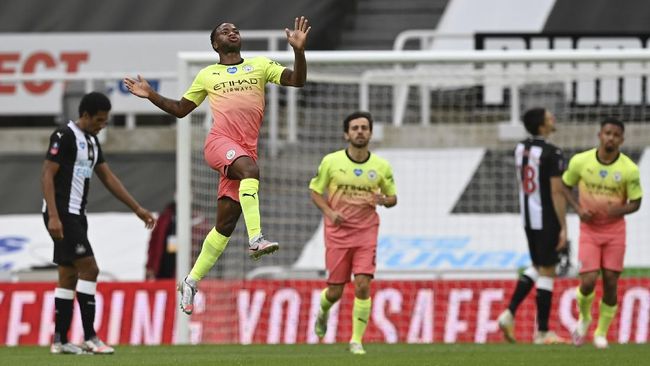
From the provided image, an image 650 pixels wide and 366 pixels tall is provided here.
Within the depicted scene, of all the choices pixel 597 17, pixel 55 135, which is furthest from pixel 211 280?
→ pixel 597 17

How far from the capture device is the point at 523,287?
1612cm

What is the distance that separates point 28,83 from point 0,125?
889 mm

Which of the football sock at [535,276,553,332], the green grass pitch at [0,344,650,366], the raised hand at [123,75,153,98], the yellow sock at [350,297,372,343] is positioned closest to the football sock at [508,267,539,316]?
the football sock at [535,276,553,332]

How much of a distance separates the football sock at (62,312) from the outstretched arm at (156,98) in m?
2.43

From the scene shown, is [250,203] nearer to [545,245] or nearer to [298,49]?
[298,49]

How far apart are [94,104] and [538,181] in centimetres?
463

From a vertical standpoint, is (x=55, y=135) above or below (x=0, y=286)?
above

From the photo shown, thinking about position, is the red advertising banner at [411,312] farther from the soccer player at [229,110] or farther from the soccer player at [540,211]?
the soccer player at [229,110]

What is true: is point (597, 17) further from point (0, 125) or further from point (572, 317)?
point (0, 125)

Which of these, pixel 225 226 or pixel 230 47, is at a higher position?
pixel 230 47

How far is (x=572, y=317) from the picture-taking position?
18.0 metres

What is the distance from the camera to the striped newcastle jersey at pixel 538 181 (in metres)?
15.9

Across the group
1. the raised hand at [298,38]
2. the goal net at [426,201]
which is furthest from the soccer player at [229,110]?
the goal net at [426,201]

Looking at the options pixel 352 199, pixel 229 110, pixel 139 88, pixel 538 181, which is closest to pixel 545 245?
pixel 538 181
